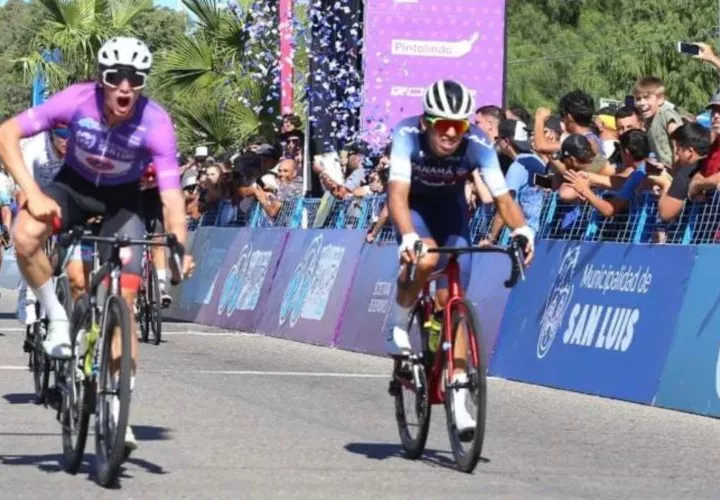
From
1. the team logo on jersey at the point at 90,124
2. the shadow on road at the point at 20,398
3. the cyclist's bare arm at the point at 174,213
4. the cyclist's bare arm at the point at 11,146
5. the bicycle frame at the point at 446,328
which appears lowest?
the shadow on road at the point at 20,398

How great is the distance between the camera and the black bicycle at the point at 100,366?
8.52m

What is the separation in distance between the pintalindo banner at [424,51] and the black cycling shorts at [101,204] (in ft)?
40.2

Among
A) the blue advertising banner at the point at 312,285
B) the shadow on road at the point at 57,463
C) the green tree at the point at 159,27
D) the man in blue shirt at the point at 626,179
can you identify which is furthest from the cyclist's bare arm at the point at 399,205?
the green tree at the point at 159,27

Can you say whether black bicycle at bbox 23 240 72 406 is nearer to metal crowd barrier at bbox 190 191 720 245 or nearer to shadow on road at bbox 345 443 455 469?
shadow on road at bbox 345 443 455 469

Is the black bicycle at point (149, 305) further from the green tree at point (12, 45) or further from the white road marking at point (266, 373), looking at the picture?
the green tree at point (12, 45)

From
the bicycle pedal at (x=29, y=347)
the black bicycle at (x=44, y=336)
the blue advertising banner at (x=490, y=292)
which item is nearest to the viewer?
the black bicycle at (x=44, y=336)

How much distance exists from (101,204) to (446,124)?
182 cm

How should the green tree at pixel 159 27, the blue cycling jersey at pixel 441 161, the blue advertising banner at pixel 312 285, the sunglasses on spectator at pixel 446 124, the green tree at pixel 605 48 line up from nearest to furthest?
the sunglasses on spectator at pixel 446 124
the blue cycling jersey at pixel 441 161
the blue advertising banner at pixel 312 285
the green tree at pixel 159 27
the green tree at pixel 605 48

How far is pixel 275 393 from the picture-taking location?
13500 millimetres

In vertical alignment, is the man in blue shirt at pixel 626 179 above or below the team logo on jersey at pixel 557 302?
above

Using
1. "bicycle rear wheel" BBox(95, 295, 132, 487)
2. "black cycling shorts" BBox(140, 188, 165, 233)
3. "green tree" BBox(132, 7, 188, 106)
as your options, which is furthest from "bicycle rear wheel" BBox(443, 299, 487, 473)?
"green tree" BBox(132, 7, 188, 106)

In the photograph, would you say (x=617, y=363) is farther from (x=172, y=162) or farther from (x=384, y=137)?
(x=384, y=137)

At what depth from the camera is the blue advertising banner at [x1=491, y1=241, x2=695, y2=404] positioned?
13.1 metres

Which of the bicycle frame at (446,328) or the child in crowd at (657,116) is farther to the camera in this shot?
the child in crowd at (657,116)
